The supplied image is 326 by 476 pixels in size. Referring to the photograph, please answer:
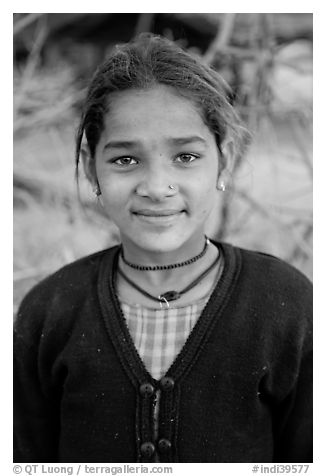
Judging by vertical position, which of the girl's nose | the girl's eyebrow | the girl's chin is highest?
the girl's eyebrow

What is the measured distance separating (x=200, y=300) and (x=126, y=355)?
5.9 inches

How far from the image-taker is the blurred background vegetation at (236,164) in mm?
1158

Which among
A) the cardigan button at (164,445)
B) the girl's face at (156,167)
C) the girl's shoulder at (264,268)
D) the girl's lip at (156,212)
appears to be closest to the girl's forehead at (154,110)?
the girl's face at (156,167)

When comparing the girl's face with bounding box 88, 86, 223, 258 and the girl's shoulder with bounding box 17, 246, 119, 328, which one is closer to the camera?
the girl's face with bounding box 88, 86, 223, 258

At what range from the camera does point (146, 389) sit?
2.93ft

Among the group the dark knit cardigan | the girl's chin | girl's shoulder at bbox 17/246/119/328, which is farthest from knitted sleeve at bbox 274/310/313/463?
girl's shoulder at bbox 17/246/119/328

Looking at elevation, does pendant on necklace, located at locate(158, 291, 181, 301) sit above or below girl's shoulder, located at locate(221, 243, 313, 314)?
below

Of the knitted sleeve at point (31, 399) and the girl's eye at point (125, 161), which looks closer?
the girl's eye at point (125, 161)

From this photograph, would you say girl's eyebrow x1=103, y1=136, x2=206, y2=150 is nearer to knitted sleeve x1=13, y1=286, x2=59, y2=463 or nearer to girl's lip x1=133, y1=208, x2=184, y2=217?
girl's lip x1=133, y1=208, x2=184, y2=217

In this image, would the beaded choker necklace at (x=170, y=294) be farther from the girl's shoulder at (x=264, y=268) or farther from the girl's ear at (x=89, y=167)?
the girl's ear at (x=89, y=167)

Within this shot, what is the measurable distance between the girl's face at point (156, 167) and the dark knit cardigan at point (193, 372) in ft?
0.44

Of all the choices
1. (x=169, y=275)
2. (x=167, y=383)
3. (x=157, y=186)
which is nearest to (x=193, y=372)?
(x=167, y=383)

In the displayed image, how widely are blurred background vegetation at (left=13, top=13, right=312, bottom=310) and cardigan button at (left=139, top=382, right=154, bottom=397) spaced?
47 cm

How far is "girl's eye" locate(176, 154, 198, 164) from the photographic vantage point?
2.90ft
